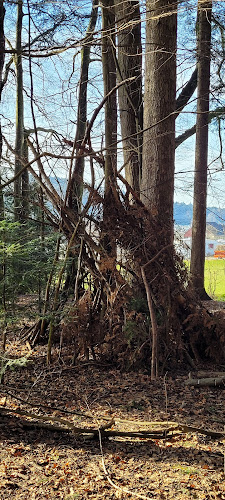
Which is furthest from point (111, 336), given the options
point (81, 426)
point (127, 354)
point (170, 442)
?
point (170, 442)

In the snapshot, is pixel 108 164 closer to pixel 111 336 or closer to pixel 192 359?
pixel 111 336

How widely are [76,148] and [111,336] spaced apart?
2.04 meters

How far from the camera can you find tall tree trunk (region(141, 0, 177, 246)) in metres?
5.60

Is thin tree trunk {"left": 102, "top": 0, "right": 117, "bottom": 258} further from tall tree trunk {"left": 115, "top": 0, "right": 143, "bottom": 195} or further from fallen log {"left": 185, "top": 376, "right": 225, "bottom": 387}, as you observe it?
fallen log {"left": 185, "top": 376, "right": 225, "bottom": 387}

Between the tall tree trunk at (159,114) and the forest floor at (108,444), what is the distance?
83.0 inches

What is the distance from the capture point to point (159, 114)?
568 centimetres

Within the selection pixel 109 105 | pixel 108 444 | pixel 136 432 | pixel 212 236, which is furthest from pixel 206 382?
pixel 212 236

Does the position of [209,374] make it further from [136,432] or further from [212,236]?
[212,236]

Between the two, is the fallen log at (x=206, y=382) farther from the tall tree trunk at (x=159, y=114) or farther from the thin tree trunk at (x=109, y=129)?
the tall tree trunk at (x=159, y=114)

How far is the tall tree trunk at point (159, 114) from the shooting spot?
5.60 m

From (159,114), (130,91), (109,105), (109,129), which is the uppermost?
(130,91)

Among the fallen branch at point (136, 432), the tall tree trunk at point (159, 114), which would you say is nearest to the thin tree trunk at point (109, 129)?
the tall tree trunk at point (159, 114)

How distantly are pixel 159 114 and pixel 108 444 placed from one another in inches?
152

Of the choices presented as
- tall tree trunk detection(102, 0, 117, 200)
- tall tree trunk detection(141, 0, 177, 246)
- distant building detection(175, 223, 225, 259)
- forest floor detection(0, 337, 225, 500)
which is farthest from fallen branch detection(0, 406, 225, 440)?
distant building detection(175, 223, 225, 259)
